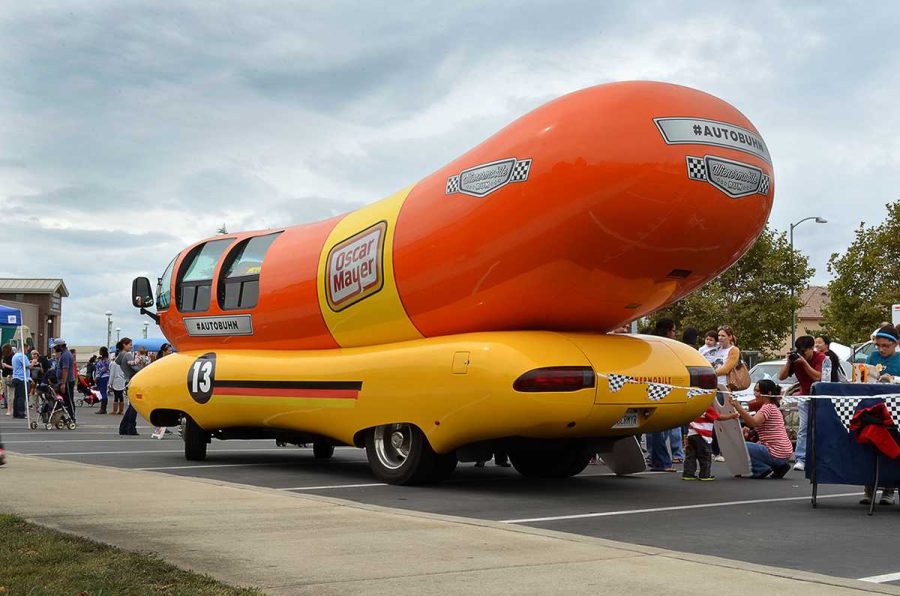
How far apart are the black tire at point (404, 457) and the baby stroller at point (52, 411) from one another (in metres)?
10.9

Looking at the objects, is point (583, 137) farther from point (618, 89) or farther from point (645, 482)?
point (645, 482)

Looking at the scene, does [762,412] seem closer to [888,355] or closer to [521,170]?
[888,355]

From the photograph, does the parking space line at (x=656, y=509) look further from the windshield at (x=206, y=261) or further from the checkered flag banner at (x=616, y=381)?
A: the windshield at (x=206, y=261)

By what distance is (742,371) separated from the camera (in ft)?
42.7

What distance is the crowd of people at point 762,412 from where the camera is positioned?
10.7 m

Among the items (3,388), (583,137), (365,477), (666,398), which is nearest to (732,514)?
(666,398)

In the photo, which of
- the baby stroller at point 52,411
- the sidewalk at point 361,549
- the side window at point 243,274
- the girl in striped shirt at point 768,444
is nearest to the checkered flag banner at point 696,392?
the girl in striped shirt at point 768,444

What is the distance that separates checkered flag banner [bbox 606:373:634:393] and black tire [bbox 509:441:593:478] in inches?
75.8

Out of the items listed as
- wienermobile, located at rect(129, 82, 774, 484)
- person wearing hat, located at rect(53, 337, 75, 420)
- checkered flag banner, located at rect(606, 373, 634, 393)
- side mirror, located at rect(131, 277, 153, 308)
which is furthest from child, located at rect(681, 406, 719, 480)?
person wearing hat, located at rect(53, 337, 75, 420)

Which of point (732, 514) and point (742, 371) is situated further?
point (742, 371)

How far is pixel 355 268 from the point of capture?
10.6 meters

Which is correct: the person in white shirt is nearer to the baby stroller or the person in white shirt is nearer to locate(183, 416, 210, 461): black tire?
locate(183, 416, 210, 461): black tire

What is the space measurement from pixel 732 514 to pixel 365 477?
169 inches

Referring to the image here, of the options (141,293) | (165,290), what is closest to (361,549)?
(165,290)
